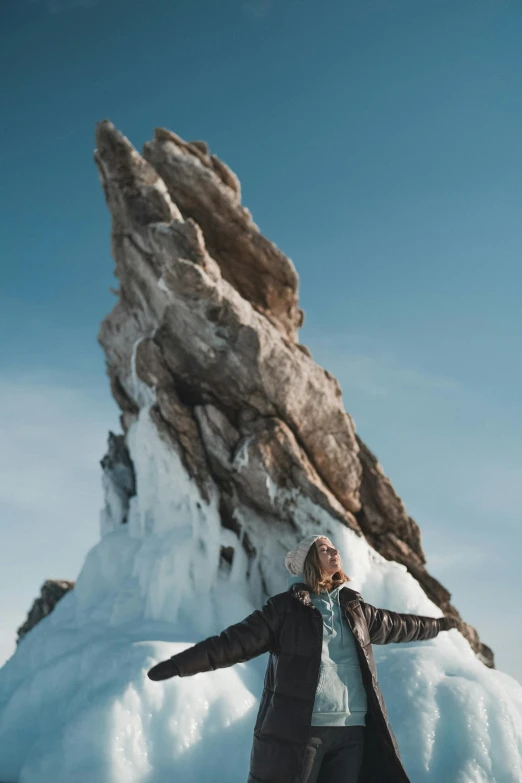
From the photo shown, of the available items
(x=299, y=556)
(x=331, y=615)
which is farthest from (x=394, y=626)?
(x=299, y=556)

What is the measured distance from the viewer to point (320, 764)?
11.5ft

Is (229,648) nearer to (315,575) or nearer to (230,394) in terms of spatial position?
(315,575)

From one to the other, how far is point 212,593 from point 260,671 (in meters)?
2.85

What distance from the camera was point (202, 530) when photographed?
12438mm

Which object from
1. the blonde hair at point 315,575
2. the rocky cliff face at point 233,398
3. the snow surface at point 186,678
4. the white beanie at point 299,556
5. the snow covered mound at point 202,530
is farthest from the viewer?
the rocky cliff face at point 233,398

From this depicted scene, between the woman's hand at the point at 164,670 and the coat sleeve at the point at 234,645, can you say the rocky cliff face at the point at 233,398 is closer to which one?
the coat sleeve at the point at 234,645

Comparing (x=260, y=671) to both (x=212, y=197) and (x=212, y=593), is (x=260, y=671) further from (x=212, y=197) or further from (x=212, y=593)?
(x=212, y=197)

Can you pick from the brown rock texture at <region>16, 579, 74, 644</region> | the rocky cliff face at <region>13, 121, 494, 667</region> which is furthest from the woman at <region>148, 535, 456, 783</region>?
the brown rock texture at <region>16, 579, 74, 644</region>

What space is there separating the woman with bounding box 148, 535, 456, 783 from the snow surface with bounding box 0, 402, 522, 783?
12.1ft

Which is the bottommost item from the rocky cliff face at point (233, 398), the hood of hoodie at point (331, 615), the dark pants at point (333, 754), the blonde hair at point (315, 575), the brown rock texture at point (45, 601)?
the dark pants at point (333, 754)

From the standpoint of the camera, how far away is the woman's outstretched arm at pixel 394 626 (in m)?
3.97

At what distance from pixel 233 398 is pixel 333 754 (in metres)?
9.84

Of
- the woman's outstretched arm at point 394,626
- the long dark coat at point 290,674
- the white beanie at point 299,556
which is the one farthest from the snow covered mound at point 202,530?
the white beanie at point 299,556

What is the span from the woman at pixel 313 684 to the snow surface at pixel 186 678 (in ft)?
12.1
